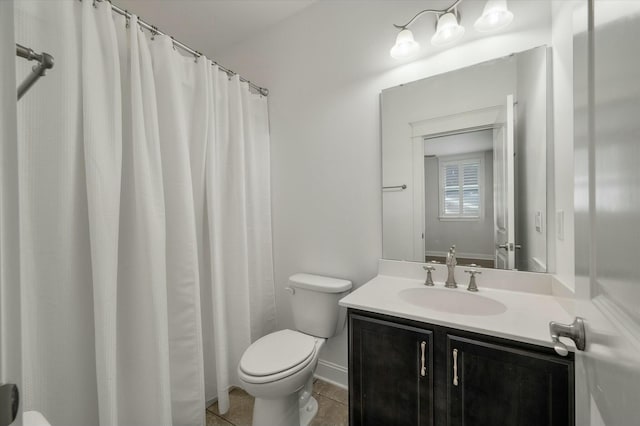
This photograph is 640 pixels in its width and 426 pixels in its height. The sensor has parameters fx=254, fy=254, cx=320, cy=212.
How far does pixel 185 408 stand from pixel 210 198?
3.83 feet

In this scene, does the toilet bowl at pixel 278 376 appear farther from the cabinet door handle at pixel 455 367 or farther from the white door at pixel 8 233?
the white door at pixel 8 233

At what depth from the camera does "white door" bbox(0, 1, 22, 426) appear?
0.25 metres

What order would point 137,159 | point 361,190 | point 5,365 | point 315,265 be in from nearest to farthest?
point 5,365 → point 137,159 → point 361,190 → point 315,265

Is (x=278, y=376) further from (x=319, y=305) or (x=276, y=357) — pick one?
(x=319, y=305)

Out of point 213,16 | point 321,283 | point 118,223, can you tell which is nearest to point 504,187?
point 321,283

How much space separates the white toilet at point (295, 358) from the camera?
48.3 inches

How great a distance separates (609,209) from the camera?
1.33 ft

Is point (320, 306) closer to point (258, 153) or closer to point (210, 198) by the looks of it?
point (210, 198)

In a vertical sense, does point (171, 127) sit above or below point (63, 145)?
above

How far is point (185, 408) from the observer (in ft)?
4.53

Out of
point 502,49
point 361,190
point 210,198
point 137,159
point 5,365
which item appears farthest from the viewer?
point 361,190

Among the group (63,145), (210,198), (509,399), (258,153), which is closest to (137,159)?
(63,145)

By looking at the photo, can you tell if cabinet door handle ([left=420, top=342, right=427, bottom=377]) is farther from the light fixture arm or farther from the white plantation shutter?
the light fixture arm

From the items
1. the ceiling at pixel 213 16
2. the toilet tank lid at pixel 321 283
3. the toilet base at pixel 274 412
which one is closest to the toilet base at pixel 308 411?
the toilet base at pixel 274 412
